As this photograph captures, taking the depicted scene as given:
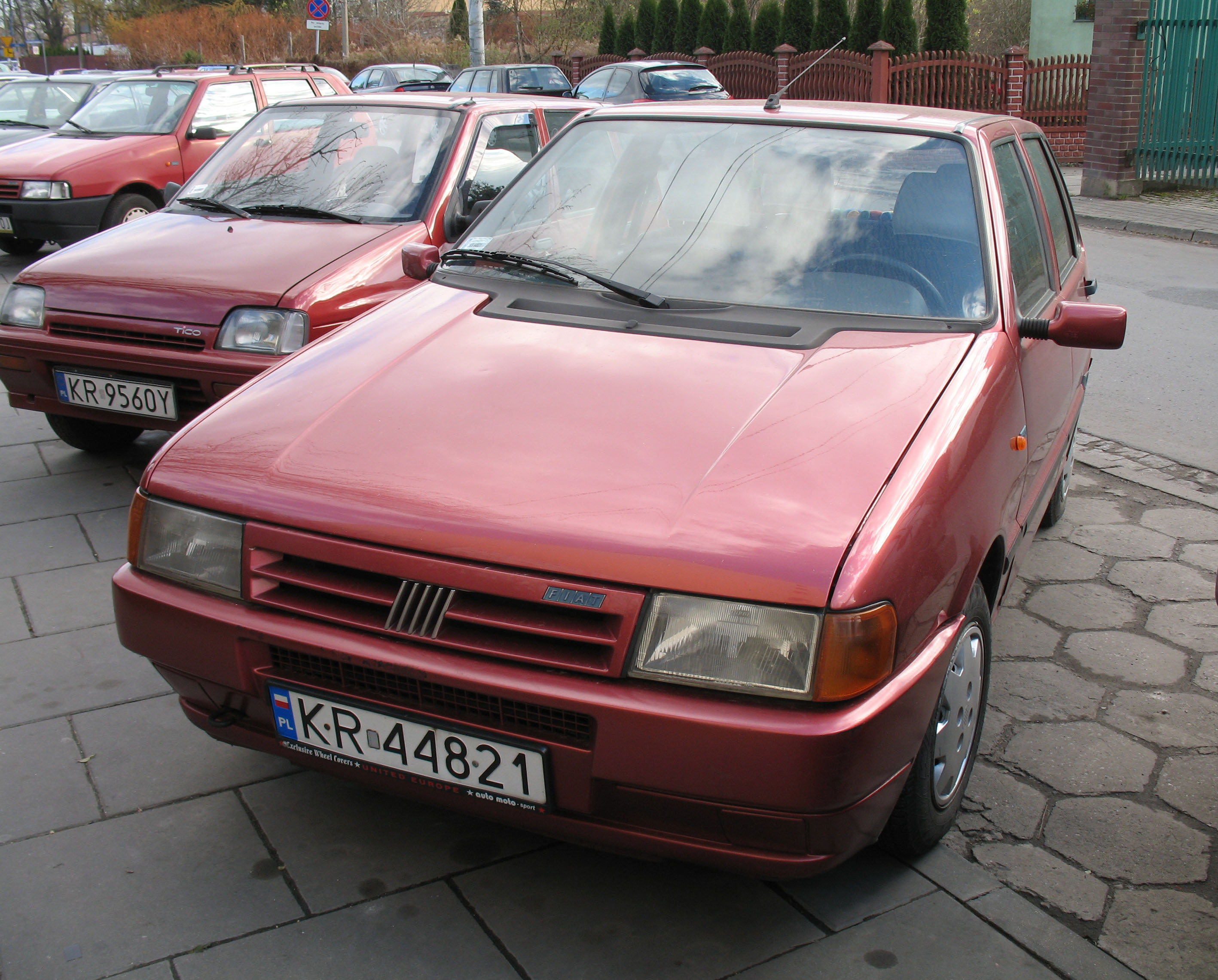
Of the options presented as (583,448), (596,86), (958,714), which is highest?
(596,86)

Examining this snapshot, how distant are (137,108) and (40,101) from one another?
395 cm

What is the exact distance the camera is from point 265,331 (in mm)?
4332

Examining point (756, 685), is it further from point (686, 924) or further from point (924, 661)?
point (686, 924)

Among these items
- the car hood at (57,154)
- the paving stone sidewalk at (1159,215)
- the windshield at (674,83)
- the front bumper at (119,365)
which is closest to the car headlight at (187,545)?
the front bumper at (119,365)

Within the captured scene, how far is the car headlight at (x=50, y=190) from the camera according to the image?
30.5ft

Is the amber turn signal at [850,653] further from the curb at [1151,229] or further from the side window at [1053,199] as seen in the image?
the curb at [1151,229]

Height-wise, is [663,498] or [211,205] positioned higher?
[211,205]

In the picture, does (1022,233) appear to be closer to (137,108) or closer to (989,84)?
(137,108)

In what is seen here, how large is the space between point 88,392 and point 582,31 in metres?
37.7

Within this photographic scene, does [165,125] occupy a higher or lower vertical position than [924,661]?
higher

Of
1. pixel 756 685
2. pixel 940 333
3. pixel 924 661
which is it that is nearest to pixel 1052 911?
pixel 924 661

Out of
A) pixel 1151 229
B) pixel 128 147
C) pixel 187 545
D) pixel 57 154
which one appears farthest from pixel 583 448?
pixel 1151 229

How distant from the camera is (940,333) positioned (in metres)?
2.71

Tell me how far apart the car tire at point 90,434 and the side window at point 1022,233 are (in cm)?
382
